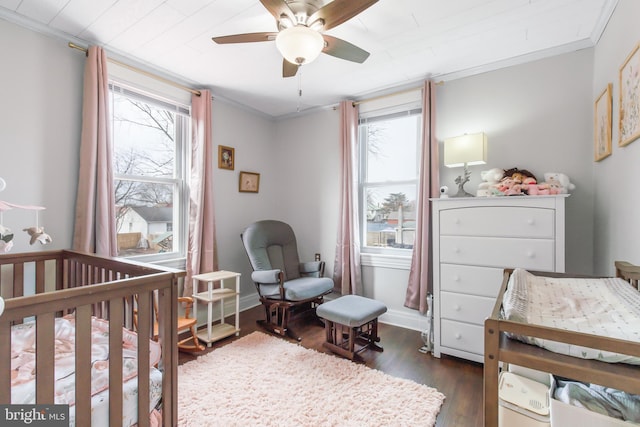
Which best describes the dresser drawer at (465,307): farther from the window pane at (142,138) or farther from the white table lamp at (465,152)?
the window pane at (142,138)

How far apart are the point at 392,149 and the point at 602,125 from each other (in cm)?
169

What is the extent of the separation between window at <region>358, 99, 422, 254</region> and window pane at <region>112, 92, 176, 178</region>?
80.7 inches

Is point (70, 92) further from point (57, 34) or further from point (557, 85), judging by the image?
point (557, 85)

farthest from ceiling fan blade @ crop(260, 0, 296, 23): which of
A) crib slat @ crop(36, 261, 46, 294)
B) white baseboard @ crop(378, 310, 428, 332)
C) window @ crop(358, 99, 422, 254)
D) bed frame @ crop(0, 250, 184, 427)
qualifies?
white baseboard @ crop(378, 310, 428, 332)

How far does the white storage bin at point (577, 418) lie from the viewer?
2.36 ft

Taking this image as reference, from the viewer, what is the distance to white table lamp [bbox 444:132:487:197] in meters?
2.43

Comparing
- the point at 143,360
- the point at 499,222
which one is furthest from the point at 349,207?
the point at 143,360

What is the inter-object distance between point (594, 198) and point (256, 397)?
2.84m

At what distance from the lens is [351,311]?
2.37 metres

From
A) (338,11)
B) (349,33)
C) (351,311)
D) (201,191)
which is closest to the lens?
(338,11)

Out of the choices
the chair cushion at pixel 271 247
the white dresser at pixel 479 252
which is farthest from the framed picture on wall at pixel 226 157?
the white dresser at pixel 479 252

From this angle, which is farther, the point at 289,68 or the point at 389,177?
the point at 389,177

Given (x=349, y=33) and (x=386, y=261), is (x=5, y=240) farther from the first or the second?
(x=386, y=261)

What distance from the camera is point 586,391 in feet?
2.68
